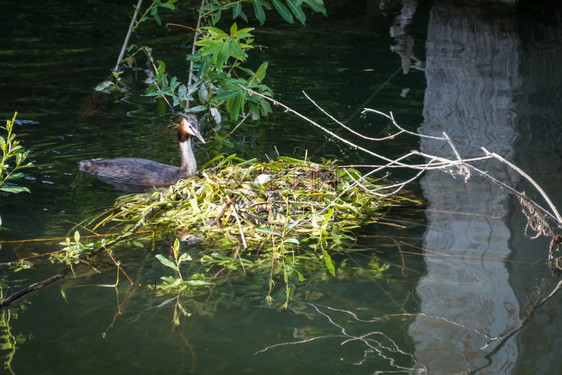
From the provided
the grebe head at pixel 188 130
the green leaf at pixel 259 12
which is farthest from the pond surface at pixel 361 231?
the green leaf at pixel 259 12

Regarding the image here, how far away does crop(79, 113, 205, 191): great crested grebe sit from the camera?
9.05m

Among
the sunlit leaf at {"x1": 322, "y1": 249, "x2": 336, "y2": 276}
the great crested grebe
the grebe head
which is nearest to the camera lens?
the sunlit leaf at {"x1": 322, "y1": 249, "x2": 336, "y2": 276}

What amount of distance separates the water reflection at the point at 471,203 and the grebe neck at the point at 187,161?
2.57 m

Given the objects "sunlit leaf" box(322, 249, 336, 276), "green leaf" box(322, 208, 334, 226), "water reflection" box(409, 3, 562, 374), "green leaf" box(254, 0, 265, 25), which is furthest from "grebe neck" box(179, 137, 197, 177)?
"sunlit leaf" box(322, 249, 336, 276)

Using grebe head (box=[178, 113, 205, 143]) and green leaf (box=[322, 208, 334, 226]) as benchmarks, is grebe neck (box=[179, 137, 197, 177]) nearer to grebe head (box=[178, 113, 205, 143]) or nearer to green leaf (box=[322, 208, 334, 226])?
grebe head (box=[178, 113, 205, 143])

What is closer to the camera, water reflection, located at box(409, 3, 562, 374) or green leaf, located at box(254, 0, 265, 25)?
water reflection, located at box(409, 3, 562, 374)

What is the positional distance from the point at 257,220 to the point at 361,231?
39.3 inches

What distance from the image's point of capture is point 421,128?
10.8 meters

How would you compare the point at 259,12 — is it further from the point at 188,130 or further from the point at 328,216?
the point at 328,216

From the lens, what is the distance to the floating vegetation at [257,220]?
6535 millimetres

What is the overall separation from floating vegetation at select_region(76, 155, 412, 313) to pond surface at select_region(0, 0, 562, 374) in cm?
23

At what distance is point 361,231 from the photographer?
7.57 m

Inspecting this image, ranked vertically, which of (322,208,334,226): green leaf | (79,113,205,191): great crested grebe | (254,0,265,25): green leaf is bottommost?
(79,113,205,191): great crested grebe

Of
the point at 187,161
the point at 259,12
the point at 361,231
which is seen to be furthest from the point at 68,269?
the point at 259,12
